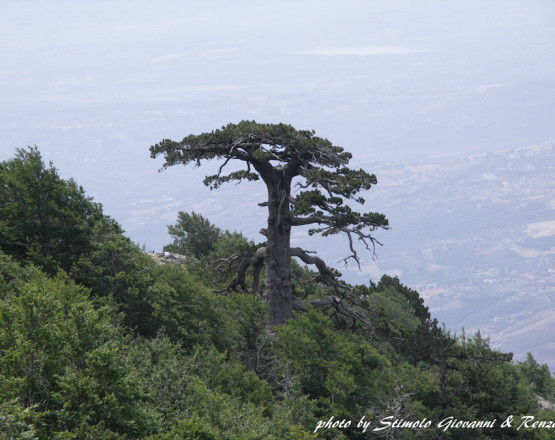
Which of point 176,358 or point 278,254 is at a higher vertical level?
point 278,254

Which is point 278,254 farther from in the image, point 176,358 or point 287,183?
point 176,358

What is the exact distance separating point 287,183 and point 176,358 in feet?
34.3

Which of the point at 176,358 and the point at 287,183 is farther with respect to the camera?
the point at 287,183

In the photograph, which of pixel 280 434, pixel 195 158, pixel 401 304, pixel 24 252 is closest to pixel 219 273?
pixel 195 158

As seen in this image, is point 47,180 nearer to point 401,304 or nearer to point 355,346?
point 355,346

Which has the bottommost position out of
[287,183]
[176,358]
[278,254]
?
[176,358]

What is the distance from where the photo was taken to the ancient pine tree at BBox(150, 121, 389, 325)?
28297 mm

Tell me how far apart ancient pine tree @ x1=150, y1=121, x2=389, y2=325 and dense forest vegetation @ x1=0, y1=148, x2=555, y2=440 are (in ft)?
6.34

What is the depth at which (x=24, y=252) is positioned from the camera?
31156mm

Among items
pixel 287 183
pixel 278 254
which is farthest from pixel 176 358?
pixel 287 183

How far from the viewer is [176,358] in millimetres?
23703

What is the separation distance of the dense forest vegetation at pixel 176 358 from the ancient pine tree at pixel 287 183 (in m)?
1.93

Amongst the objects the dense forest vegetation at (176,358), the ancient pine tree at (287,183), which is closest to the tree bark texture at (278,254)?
the ancient pine tree at (287,183)

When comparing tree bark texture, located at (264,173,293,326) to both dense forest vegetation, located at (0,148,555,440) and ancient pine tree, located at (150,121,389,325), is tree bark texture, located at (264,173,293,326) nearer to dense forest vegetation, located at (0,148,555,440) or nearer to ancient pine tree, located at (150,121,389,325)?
ancient pine tree, located at (150,121,389,325)
